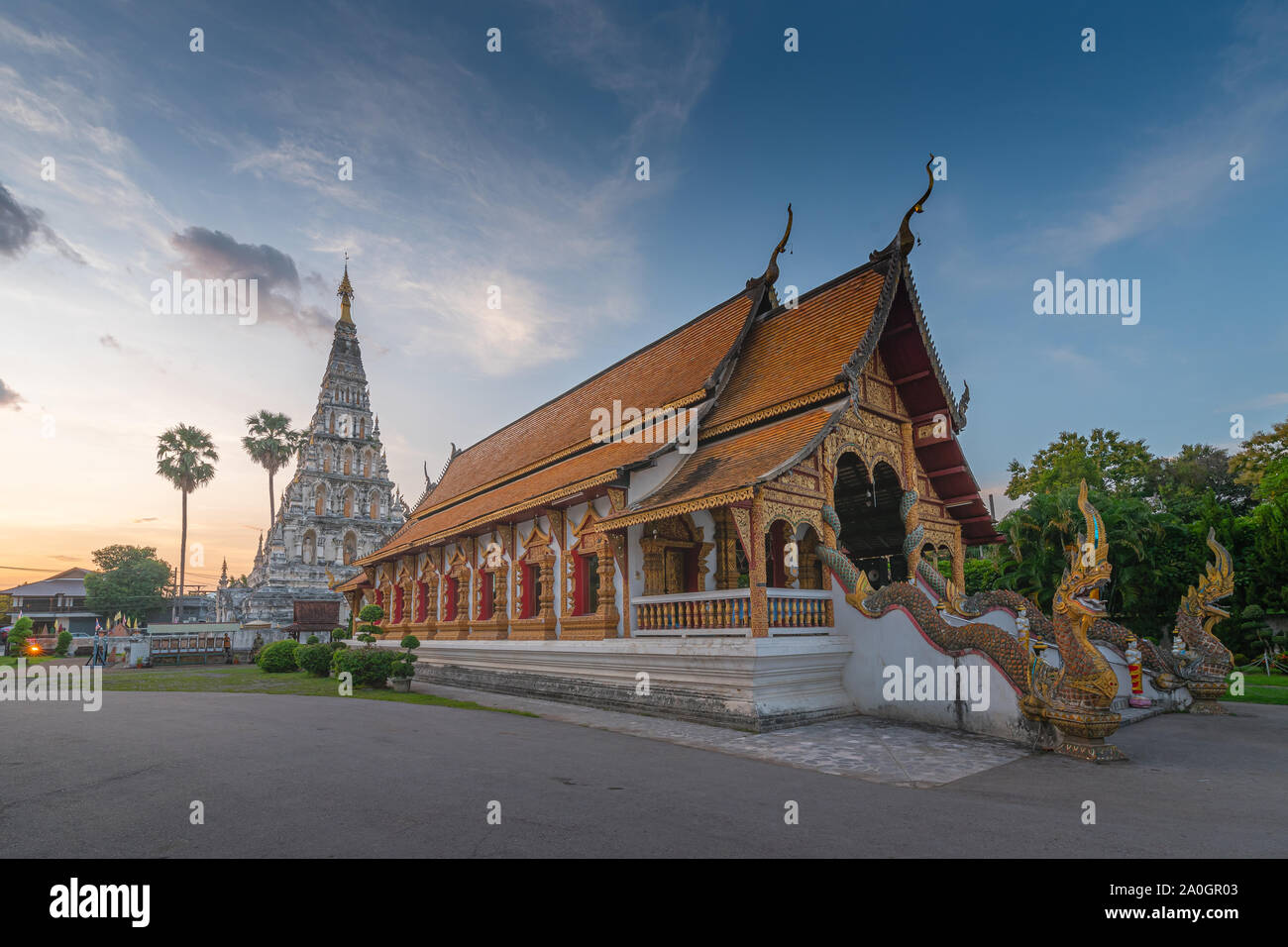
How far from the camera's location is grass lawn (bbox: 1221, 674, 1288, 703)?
495 inches

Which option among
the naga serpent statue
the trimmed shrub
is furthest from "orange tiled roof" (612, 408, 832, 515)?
the trimmed shrub

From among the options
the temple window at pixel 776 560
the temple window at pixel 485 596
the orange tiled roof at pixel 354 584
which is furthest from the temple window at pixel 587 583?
the orange tiled roof at pixel 354 584

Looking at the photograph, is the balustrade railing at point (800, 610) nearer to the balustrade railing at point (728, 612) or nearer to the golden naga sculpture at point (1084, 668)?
the balustrade railing at point (728, 612)

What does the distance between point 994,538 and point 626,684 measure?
29.7ft

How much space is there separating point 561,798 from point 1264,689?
16.1 m

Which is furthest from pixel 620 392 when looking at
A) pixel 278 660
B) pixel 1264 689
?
pixel 1264 689

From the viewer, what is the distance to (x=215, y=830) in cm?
434

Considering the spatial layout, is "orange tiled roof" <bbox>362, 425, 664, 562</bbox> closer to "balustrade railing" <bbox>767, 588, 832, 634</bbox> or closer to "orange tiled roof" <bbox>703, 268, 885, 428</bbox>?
"orange tiled roof" <bbox>703, 268, 885, 428</bbox>

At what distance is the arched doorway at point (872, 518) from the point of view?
1411 cm

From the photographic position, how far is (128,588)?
206 feet

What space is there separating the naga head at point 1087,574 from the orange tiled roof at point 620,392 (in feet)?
23.7

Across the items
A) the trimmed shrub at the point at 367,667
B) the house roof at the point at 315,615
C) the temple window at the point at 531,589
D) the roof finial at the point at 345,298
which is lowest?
A: the house roof at the point at 315,615
